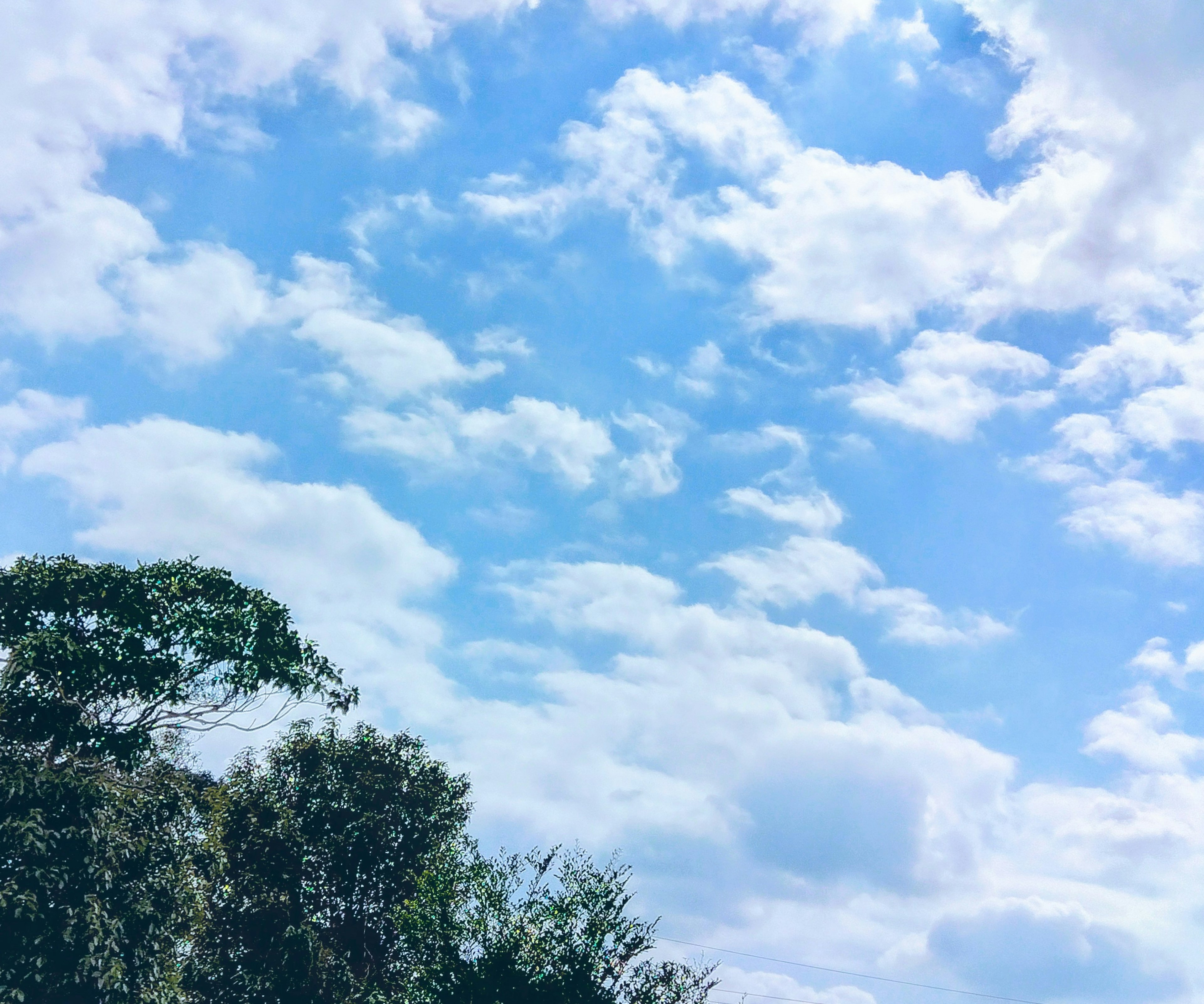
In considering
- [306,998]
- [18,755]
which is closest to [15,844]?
[18,755]

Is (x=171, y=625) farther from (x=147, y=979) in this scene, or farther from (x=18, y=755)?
(x=147, y=979)

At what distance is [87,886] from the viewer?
38344mm

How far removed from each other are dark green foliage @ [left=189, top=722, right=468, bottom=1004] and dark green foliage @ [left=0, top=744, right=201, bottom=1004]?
25.8ft

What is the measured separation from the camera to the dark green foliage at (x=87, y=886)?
1444 inches

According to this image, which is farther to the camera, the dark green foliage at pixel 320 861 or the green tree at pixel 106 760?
the dark green foliage at pixel 320 861

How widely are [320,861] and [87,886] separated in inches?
905

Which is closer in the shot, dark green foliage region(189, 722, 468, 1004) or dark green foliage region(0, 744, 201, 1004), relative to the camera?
dark green foliage region(0, 744, 201, 1004)

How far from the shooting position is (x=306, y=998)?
54.3 meters

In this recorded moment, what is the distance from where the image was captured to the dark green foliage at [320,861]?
5447 cm

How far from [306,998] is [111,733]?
20.5 m

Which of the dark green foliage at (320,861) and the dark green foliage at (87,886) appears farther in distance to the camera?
the dark green foliage at (320,861)

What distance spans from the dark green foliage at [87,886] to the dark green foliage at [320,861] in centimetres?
788

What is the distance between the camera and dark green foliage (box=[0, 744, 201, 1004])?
1444 inches

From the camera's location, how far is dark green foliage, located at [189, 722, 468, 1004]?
5447 cm
